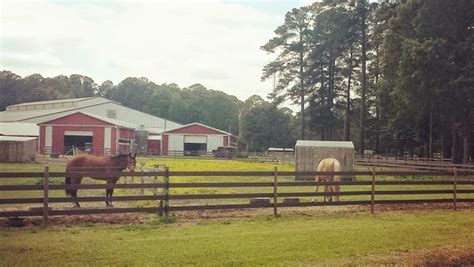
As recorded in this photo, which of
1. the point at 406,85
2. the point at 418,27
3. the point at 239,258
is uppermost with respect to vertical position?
the point at 418,27

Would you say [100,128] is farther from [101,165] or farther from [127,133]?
[101,165]

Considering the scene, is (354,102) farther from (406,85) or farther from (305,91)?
(406,85)

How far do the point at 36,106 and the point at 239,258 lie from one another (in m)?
10.2

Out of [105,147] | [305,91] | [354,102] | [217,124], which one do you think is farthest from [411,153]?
[105,147]

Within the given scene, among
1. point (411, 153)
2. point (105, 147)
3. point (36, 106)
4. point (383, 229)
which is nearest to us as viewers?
point (383, 229)

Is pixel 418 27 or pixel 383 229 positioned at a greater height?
pixel 418 27

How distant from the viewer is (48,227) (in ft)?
31.3

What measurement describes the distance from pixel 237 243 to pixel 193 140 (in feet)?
140

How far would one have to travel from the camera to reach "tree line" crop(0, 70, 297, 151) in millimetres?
13040

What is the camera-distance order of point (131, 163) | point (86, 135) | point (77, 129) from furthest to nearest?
point (86, 135) → point (77, 129) → point (131, 163)

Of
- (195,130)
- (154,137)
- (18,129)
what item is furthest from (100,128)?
(195,130)

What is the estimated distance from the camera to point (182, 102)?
1602 inches

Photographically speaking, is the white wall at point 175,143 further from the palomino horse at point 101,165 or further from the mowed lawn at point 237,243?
the mowed lawn at point 237,243

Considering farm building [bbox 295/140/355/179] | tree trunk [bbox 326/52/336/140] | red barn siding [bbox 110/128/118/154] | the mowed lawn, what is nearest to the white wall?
red barn siding [bbox 110/128/118/154]
